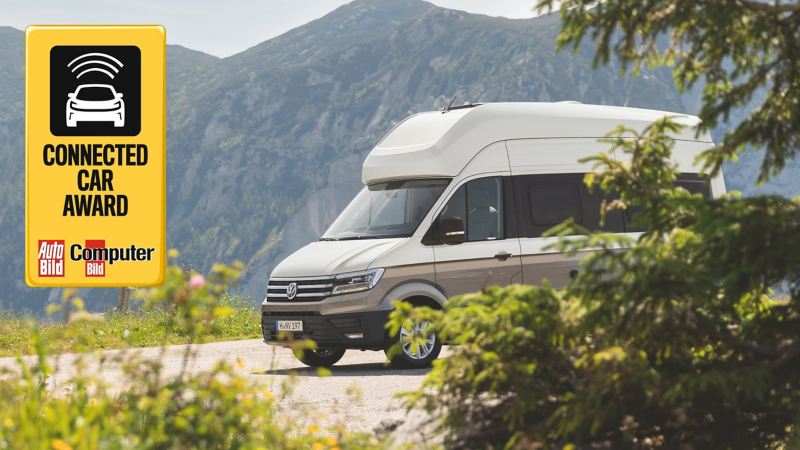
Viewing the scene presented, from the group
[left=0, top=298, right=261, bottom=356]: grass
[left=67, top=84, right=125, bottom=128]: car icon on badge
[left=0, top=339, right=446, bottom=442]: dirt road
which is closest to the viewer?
[left=0, top=339, right=446, bottom=442]: dirt road

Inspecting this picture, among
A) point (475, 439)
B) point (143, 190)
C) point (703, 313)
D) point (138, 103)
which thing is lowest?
point (475, 439)

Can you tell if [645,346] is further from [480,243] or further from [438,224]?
[480,243]

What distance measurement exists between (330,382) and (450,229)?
2374mm

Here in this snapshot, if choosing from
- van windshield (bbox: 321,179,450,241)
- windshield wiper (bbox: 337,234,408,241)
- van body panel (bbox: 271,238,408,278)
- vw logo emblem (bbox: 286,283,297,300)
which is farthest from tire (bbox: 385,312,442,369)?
vw logo emblem (bbox: 286,283,297,300)

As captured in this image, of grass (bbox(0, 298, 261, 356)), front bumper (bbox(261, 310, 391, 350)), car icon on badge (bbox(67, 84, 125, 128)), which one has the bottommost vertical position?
grass (bbox(0, 298, 261, 356))

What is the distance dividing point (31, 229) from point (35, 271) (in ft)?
1.51

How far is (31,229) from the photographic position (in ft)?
37.2

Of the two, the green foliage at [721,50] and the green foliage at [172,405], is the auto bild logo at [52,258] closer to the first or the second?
the green foliage at [172,405]

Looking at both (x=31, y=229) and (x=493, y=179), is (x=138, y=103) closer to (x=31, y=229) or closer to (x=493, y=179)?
(x=31, y=229)

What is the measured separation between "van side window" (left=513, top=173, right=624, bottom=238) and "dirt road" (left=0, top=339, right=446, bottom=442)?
2358mm

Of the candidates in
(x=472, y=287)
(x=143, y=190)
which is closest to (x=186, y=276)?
(x=143, y=190)

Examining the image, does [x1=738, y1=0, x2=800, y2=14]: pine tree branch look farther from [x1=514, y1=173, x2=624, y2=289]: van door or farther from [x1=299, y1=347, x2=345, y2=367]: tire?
[x1=299, y1=347, x2=345, y2=367]: tire

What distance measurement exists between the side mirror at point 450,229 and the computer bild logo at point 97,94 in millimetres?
3553

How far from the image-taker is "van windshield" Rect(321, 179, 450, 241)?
12.7 metres
